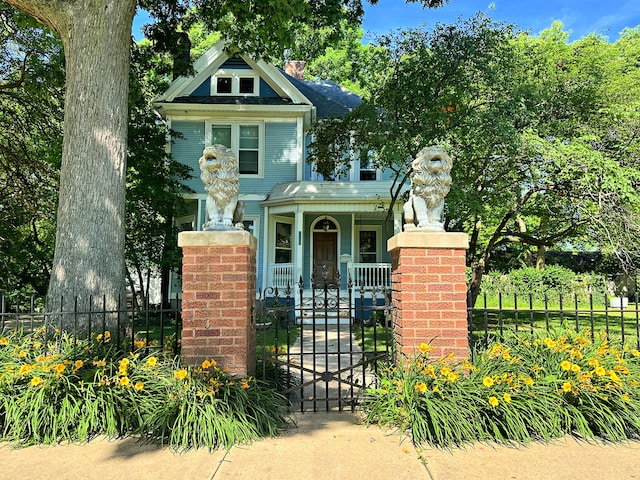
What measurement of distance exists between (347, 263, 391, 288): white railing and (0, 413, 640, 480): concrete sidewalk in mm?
9699

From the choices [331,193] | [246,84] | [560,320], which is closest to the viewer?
[560,320]

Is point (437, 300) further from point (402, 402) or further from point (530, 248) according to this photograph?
point (530, 248)

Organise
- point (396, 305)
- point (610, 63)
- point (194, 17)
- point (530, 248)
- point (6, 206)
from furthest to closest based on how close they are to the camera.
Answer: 1. point (530, 248)
2. point (610, 63)
3. point (6, 206)
4. point (194, 17)
5. point (396, 305)

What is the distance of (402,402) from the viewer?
382 centimetres

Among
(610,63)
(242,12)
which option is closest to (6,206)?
(242,12)

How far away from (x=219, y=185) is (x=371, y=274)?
10.0 metres

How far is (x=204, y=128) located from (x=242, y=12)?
6.72 metres

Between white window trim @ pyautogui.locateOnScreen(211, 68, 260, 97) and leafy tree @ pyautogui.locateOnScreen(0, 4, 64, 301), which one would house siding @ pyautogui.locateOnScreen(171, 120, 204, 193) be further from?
leafy tree @ pyautogui.locateOnScreen(0, 4, 64, 301)

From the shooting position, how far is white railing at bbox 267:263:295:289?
1350 cm

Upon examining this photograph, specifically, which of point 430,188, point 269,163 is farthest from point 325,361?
point 269,163

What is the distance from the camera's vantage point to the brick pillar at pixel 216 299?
403cm

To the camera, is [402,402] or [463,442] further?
[402,402]

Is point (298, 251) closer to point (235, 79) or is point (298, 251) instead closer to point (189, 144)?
point (189, 144)

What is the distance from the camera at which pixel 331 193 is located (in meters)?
13.4
